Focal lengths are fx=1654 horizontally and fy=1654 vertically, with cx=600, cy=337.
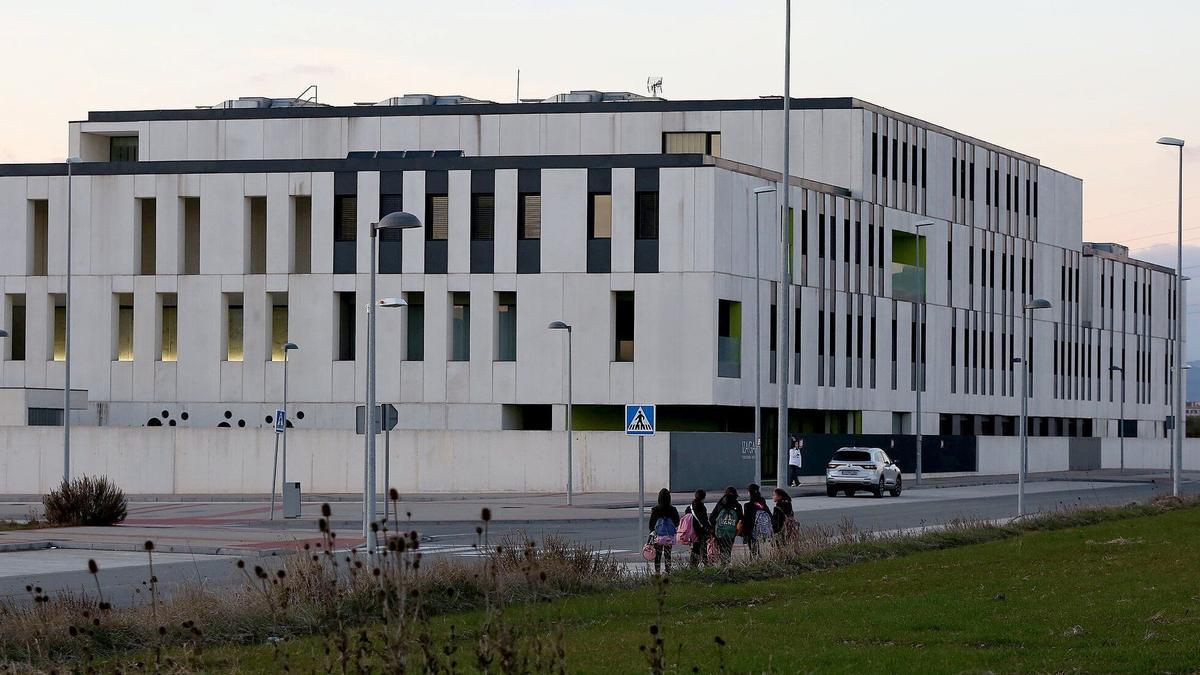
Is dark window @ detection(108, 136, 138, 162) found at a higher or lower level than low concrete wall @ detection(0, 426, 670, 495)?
higher

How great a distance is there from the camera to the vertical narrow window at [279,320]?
200ft

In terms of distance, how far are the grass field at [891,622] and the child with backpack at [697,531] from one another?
1.73 metres

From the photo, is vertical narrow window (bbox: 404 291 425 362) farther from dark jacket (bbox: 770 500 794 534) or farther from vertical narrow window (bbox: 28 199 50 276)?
dark jacket (bbox: 770 500 794 534)

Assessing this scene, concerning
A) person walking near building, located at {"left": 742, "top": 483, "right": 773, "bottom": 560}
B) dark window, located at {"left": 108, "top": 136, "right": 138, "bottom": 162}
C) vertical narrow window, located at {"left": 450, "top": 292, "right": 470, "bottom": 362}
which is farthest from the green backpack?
dark window, located at {"left": 108, "top": 136, "right": 138, "bottom": 162}

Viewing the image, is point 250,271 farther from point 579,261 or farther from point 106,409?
point 579,261

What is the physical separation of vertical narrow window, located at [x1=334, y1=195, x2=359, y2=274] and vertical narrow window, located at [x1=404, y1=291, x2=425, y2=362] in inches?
93.4

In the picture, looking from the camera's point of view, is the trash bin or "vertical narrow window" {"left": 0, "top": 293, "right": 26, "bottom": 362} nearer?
the trash bin

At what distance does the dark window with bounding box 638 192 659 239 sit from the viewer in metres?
58.6

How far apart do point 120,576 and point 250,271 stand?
3847 cm

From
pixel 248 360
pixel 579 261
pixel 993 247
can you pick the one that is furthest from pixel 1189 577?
pixel 993 247

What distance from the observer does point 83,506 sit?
35750 mm

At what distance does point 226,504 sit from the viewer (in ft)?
158

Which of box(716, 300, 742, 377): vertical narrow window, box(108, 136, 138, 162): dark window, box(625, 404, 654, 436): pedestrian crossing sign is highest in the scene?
box(108, 136, 138, 162): dark window

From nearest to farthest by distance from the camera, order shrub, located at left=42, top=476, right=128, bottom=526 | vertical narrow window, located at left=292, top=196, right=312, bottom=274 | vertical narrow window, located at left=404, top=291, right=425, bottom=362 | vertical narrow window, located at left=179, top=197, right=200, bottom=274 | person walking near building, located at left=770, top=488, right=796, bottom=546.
A: person walking near building, located at left=770, top=488, right=796, bottom=546 → shrub, located at left=42, top=476, right=128, bottom=526 → vertical narrow window, located at left=404, top=291, right=425, bottom=362 → vertical narrow window, located at left=292, top=196, right=312, bottom=274 → vertical narrow window, located at left=179, top=197, right=200, bottom=274
